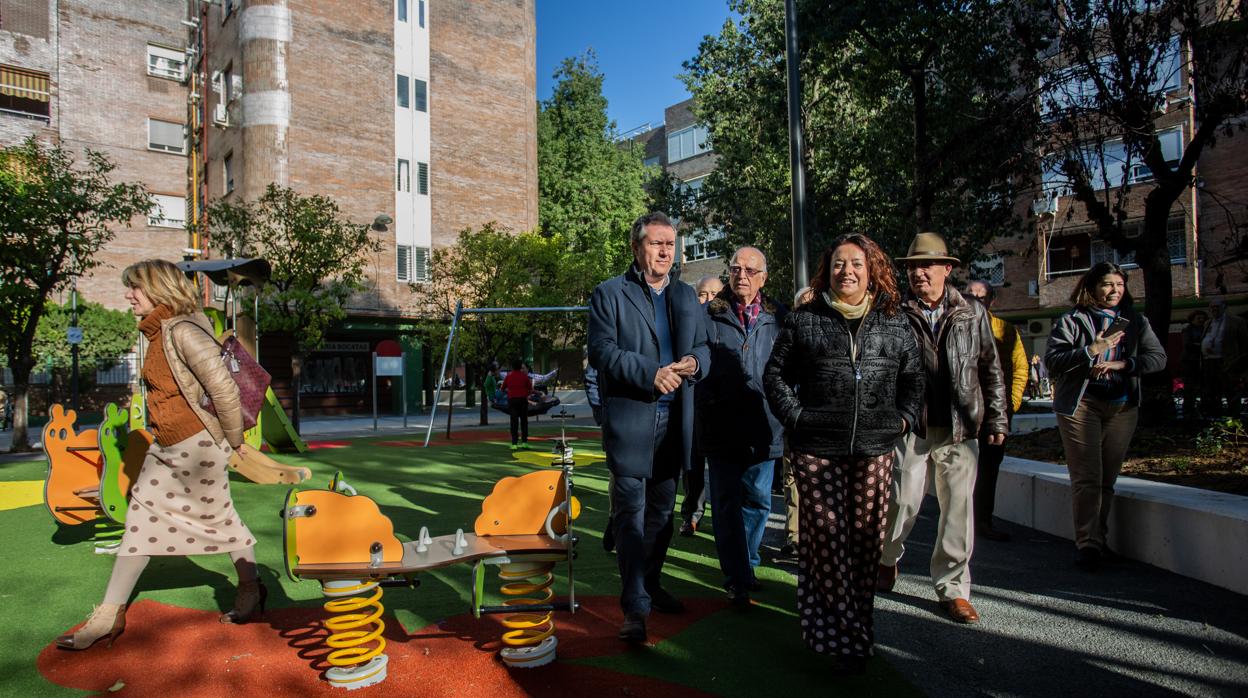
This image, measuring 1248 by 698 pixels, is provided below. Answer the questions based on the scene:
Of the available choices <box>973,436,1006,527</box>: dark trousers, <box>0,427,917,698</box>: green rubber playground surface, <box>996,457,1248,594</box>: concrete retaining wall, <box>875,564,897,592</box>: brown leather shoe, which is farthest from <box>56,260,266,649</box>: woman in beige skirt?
<box>996,457,1248,594</box>: concrete retaining wall

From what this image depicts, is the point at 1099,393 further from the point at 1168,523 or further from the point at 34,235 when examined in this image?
the point at 34,235

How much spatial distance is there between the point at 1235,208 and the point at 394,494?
29.9 meters

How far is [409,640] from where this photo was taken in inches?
154

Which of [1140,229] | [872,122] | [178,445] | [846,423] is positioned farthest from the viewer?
[1140,229]

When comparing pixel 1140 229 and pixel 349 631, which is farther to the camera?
pixel 1140 229

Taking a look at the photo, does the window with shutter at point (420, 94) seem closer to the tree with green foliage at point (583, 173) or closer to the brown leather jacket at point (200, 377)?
the tree with green foliage at point (583, 173)

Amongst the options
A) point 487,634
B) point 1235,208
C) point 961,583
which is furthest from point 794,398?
point 1235,208

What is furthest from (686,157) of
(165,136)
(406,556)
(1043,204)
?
(406,556)

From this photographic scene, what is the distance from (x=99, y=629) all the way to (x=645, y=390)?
2909 mm

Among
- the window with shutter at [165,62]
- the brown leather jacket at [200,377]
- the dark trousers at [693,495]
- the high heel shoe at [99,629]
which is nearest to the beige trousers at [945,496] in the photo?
the dark trousers at [693,495]

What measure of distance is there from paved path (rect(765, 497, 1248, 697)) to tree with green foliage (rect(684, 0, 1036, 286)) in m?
7.32

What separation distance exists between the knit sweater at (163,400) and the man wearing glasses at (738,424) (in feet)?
9.00

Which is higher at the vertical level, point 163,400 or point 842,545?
point 163,400

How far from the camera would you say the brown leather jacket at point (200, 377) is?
13.4 feet
